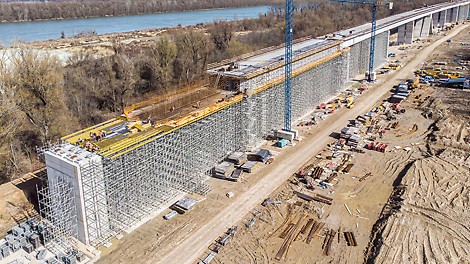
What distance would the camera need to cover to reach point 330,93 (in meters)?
49.6

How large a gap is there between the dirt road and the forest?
1177cm

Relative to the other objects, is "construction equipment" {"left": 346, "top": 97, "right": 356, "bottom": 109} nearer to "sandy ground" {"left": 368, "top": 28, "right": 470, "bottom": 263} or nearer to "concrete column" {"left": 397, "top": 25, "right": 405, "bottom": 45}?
"sandy ground" {"left": 368, "top": 28, "right": 470, "bottom": 263}

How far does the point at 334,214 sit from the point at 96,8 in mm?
139373

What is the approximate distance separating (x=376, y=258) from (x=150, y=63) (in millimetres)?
39610

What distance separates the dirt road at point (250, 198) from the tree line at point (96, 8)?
118 metres

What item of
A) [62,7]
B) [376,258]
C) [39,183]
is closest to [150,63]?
[39,183]

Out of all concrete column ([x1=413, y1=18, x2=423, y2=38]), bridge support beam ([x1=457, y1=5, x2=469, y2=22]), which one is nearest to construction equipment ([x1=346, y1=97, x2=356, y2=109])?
concrete column ([x1=413, y1=18, x2=423, y2=38])

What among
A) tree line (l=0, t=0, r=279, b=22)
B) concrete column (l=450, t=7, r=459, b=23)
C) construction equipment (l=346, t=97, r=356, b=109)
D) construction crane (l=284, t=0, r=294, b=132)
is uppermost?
tree line (l=0, t=0, r=279, b=22)

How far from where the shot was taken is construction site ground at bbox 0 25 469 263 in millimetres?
21344

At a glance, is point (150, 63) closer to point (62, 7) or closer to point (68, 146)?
point (68, 146)

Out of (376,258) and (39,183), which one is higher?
(39,183)

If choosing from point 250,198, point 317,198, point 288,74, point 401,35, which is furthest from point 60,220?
point 401,35

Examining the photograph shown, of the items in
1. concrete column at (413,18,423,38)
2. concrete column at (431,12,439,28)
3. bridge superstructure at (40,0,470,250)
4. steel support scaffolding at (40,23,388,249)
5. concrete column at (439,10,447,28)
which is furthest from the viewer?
concrete column at (431,12,439,28)

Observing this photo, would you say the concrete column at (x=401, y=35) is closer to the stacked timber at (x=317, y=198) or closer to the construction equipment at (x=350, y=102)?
the construction equipment at (x=350, y=102)
